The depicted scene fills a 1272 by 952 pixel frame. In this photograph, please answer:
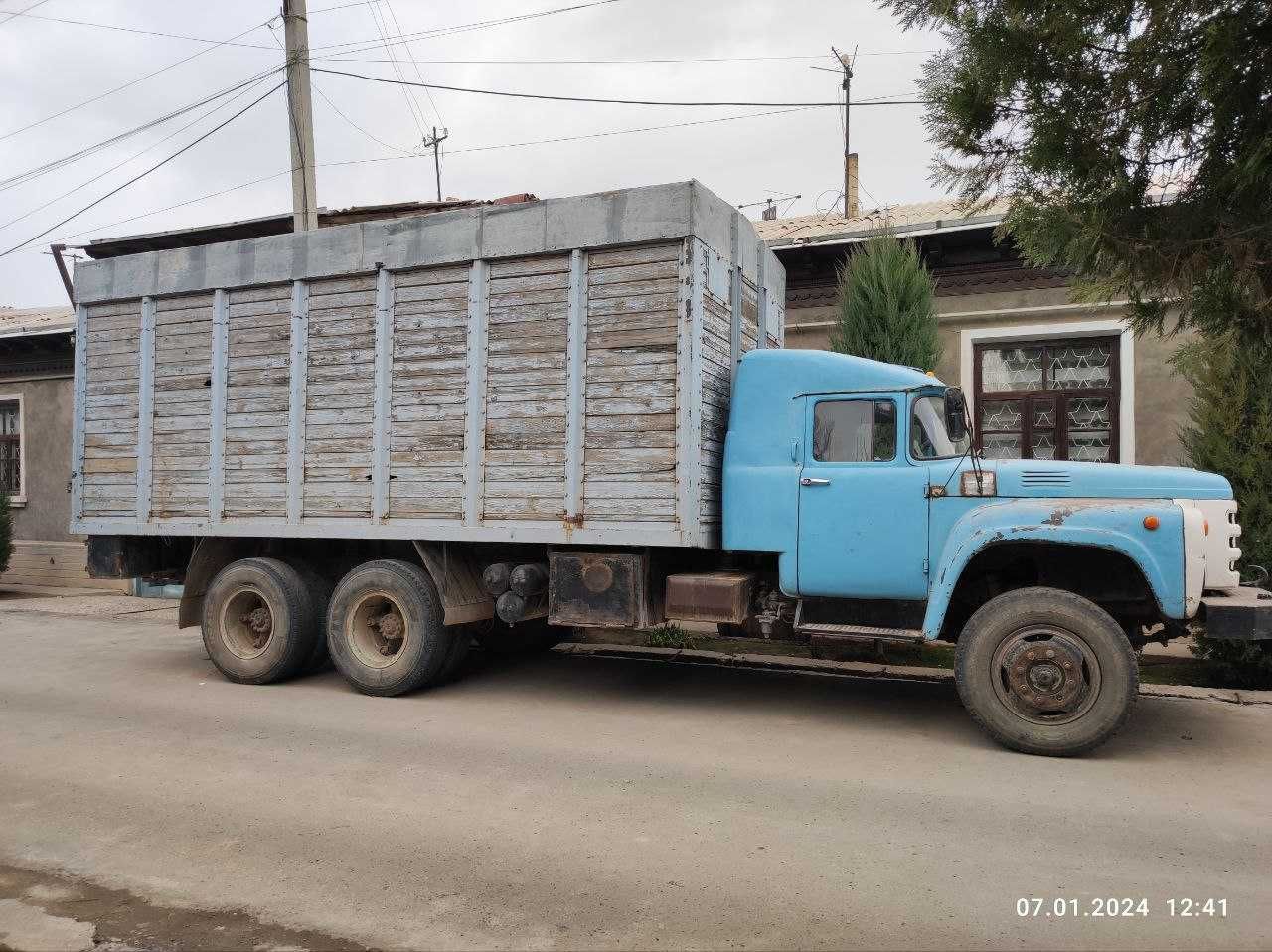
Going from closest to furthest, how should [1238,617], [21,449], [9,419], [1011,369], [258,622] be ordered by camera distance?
1. [1238,617]
2. [258,622]
3. [1011,369]
4. [21,449]
5. [9,419]

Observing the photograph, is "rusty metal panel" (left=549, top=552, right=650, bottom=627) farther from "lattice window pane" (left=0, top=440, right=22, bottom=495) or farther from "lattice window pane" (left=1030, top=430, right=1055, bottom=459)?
"lattice window pane" (left=0, top=440, right=22, bottom=495)

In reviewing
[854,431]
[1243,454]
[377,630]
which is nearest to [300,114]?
[377,630]

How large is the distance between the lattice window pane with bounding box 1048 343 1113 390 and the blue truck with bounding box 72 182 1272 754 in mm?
4628

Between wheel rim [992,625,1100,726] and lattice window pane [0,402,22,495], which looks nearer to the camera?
wheel rim [992,625,1100,726]

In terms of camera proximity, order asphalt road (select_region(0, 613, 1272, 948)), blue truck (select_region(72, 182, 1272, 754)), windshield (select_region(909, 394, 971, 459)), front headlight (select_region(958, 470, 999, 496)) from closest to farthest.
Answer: asphalt road (select_region(0, 613, 1272, 948)) < blue truck (select_region(72, 182, 1272, 754)) < front headlight (select_region(958, 470, 999, 496)) < windshield (select_region(909, 394, 971, 459))

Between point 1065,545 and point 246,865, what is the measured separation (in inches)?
193

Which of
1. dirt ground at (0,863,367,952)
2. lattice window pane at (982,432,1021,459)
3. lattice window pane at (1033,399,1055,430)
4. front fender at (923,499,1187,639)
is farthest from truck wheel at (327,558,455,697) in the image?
lattice window pane at (1033,399,1055,430)

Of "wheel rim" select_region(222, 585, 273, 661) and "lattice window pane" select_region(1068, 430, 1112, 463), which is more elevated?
"lattice window pane" select_region(1068, 430, 1112, 463)

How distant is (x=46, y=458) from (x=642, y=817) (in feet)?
55.2

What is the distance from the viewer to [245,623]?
811cm

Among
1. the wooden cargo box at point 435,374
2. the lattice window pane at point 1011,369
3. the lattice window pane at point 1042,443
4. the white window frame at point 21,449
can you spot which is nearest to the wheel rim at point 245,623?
the wooden cargo box at point 435,374

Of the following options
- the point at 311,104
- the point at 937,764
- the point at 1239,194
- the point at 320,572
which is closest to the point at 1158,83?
the point at 1239,194

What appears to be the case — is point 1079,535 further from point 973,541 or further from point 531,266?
point 531,266

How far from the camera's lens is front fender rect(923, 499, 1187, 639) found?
17.8 feet
